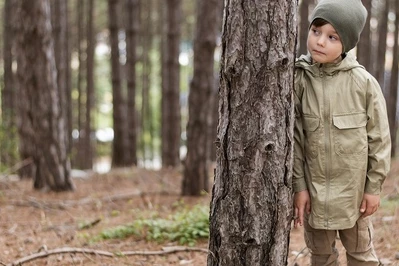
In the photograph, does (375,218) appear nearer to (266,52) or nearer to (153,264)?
(153,264)

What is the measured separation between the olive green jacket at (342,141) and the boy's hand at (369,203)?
0.09 ft

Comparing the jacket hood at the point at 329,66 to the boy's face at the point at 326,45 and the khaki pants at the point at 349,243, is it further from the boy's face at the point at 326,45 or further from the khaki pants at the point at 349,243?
the khaki pants at the point at 349,243

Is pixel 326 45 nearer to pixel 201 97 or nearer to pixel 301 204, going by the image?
pixel 301 204

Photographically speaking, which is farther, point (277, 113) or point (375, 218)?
point (375, 218)

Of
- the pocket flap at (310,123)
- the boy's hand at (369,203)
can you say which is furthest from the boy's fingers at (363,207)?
the pocket flap at (310,123)

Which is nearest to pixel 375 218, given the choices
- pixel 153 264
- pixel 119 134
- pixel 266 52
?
pixel 153 264

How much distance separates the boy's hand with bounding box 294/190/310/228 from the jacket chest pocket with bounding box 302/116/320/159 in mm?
225

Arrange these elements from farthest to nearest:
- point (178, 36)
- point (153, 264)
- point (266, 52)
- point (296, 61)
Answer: point (178, 36) < point (153, 264) < point (296, 61) < point (266, 52)

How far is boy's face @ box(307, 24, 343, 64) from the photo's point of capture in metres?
2.76

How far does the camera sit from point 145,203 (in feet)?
23.4

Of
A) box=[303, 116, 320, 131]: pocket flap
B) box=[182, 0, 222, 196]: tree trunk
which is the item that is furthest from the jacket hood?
box=[182, 0, 222, 196]: tree trunk

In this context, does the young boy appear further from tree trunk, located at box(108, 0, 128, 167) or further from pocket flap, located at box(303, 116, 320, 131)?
tree trunk, located at box(108, 0, 128, 167)

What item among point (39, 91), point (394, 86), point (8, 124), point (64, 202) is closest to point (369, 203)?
point (64, 202)

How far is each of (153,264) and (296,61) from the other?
2.08 m
